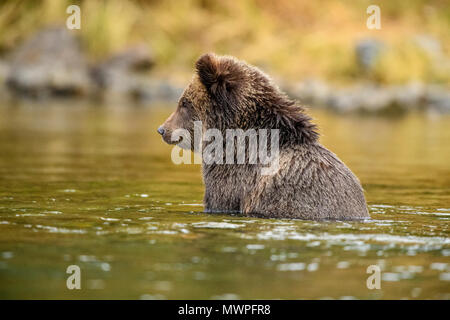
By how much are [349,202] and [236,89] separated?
1842 millimetres

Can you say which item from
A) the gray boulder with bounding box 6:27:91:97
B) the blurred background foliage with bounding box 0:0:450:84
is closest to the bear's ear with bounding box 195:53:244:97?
the blurred background foliage with bounding box 0:0:450:84

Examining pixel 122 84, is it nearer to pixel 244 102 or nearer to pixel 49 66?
pixel 49 66

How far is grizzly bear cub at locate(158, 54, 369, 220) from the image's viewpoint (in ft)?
30.1

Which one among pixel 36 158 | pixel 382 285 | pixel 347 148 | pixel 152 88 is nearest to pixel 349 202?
pixel 382 285

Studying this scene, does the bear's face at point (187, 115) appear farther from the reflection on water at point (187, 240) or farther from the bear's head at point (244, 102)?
the reflection on water at point (187, 240)

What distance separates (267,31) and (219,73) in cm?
3581

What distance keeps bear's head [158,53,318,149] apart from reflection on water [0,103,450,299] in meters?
1.10

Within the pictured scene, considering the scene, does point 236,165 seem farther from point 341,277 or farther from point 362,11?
point 362,11

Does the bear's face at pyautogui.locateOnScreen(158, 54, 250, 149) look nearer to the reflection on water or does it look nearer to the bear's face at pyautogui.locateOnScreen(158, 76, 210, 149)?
the bear's face at pyautogui.locateOnScreen(158, 76, 210, 149)

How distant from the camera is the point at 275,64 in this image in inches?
1594

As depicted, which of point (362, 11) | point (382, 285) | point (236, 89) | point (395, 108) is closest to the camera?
point (382, 285)

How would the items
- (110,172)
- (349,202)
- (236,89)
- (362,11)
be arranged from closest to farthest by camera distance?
1. (349,202)
2. (236,89)
3. (110,172)
4. (362,11)

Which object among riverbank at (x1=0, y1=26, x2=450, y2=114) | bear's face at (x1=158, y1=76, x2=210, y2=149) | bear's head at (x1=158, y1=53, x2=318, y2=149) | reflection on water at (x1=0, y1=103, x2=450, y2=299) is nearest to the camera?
reflection on water at (x1=0, y1=103, x2=450, y2=299)

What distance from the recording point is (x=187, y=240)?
26.9ft
